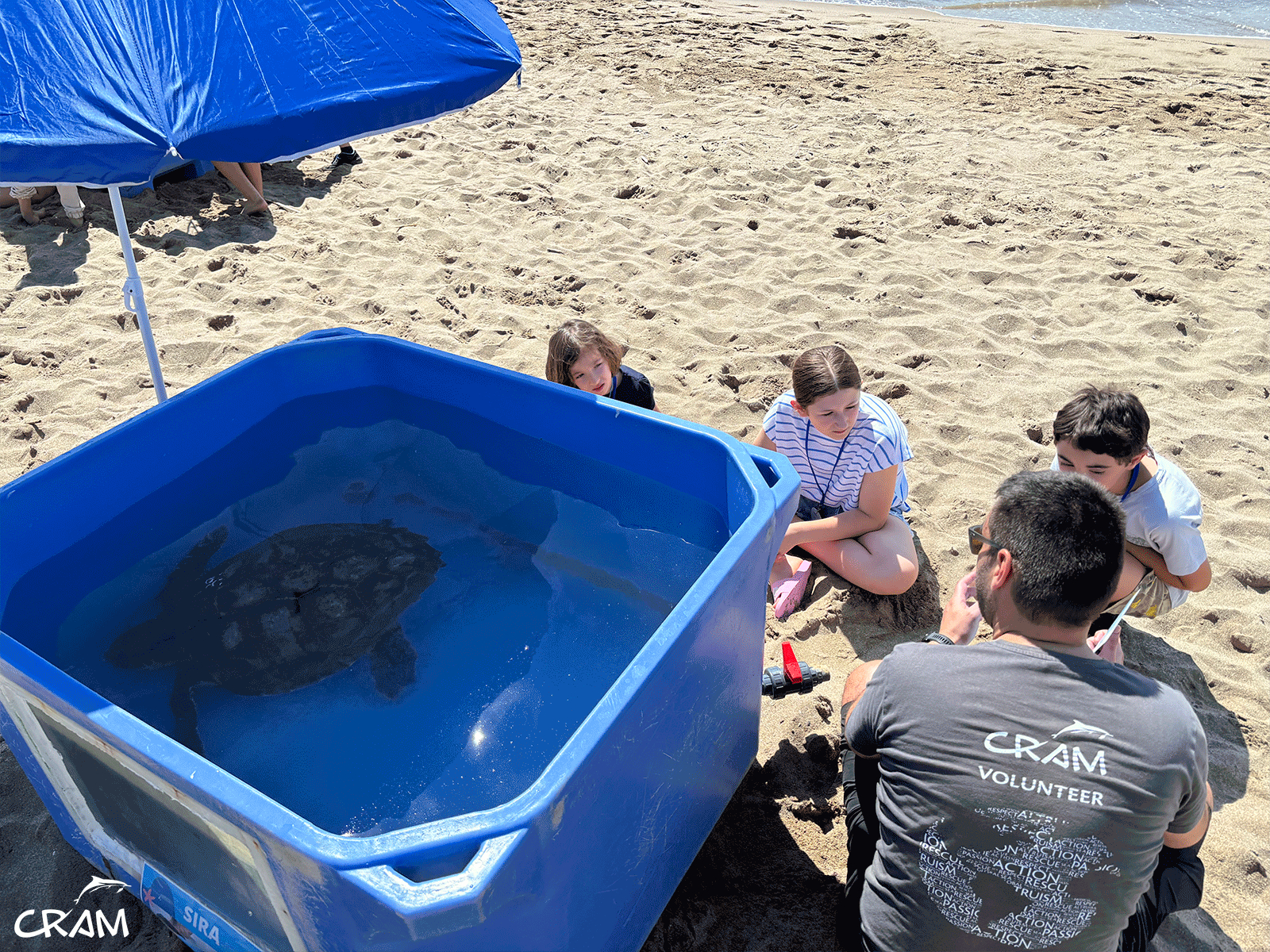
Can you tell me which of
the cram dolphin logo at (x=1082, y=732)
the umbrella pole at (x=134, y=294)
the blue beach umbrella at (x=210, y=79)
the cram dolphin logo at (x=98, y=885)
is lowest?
the cram dolphin logo at (x=98, y=885)

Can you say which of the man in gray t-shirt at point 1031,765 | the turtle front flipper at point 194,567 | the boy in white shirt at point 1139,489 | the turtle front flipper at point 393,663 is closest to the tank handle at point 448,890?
the man in gray t-shirt at point 1031,765

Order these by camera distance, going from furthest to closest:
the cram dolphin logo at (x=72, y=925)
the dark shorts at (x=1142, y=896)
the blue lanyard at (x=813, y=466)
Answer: the blue lanyard at (x=813, y=466)
the cram dolphin logo at (x=72, y=925)
the dark shorts at (x=1142, y=896)

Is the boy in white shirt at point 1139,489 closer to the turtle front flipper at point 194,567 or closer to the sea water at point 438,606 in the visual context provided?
the sea water at point 438,606

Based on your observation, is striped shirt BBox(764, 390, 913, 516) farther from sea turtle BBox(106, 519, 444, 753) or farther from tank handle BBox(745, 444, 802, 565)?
sea turtle BBox(106, 519, 444, 753)

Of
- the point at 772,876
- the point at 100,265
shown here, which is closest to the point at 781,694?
the point at 772,876

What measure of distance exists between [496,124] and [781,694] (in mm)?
5405

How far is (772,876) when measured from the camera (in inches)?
86.5

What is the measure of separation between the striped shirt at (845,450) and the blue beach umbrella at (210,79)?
1409 millimetres

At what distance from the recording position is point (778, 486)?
2.12m

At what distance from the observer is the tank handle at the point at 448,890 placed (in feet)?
4.14

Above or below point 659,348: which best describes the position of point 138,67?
above

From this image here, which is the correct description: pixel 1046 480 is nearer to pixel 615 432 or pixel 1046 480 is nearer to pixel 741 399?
pixel 615 432

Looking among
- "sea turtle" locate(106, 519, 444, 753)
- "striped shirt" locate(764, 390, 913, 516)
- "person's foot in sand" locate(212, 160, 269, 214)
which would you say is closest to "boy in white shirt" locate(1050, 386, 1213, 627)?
"striped shirt" locate(764, 390, 913, 516)

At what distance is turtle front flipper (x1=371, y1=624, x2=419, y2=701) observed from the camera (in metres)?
2.44
